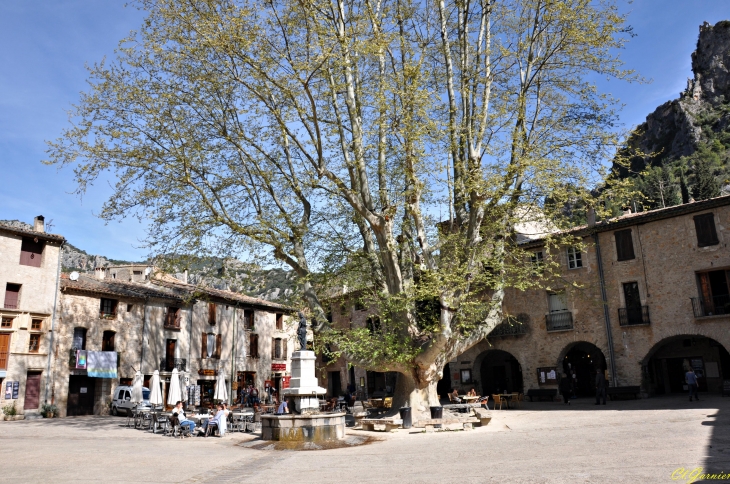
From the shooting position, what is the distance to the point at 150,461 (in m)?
11.4

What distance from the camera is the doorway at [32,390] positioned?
28797 mm

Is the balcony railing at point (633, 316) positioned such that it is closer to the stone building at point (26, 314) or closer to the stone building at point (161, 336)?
the stone building at point (161, 336)

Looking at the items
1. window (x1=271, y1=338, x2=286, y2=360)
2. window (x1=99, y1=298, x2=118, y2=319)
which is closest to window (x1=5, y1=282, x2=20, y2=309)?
window (x1=99, y1=298, x2=118, y2=319)

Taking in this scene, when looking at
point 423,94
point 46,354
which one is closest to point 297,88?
point 423,94

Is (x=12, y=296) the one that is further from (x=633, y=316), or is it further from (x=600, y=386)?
(x=633, y=316)

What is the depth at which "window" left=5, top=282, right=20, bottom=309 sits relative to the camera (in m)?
29.3

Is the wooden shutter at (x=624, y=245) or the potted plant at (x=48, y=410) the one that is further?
the potted plant at (x=48, y=410)

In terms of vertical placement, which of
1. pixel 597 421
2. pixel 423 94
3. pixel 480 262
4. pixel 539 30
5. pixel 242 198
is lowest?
pixel 597 421

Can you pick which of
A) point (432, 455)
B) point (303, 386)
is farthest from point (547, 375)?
point (432, 455)

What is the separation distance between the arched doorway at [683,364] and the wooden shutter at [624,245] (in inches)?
167

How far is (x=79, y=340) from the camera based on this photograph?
31547 mm

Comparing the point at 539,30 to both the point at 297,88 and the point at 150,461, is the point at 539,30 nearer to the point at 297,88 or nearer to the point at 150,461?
the point at 297,88

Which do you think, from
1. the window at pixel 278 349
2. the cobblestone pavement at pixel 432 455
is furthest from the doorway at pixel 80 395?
the window at pixel 278 349

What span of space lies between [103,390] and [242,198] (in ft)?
59.5
